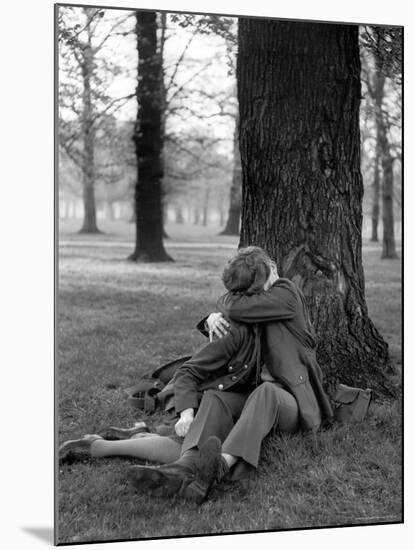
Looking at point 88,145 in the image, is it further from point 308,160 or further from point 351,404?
point 351,404

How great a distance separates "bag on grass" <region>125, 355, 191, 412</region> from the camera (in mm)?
4434

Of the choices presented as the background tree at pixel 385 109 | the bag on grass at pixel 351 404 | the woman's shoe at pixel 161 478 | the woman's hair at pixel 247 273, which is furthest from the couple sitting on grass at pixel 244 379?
the background tree at pixel 385 109

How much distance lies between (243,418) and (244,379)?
24 centimetres

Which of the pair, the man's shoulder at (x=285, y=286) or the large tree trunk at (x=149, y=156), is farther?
the large tree trunk at (x=149, y=156)

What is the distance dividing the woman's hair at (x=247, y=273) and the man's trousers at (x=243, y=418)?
47cm

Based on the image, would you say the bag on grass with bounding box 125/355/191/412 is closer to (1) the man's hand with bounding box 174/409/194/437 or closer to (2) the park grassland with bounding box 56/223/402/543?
(2) the park grassland with bounding box 56/223/402/543

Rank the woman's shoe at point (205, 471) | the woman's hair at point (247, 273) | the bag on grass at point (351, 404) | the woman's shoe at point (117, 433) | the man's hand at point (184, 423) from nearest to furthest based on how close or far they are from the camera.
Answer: the woman's shoe at point (205, 471) < the man's hand at point (184, 423) < the woman's hair at point (247, 273) < the woman's shoe at point (117, 433) < the bag on grass at point (351, 404)

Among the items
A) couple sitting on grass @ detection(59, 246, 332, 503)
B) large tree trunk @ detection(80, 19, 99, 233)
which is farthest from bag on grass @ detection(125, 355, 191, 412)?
large tree trunk @ detection(80, 19, 99, 233)

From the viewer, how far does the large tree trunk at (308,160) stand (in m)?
4.48

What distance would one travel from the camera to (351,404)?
4.40m

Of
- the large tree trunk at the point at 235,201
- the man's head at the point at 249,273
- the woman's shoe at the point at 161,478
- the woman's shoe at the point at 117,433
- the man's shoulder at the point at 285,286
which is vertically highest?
the large tree trunk at the point at 235,201

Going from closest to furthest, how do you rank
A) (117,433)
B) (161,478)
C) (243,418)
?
1. (161,478)
2. (243,418)
3. (117,433)

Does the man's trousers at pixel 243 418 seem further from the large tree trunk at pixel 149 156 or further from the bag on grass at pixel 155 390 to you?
the large tree trunk at pixel 149 156

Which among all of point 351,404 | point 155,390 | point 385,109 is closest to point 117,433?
point 155,390
